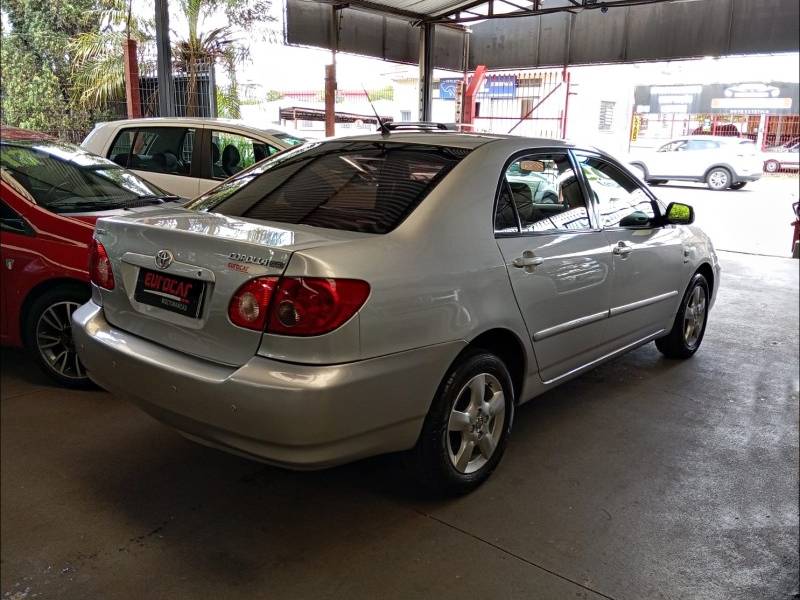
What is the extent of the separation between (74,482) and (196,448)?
577mm

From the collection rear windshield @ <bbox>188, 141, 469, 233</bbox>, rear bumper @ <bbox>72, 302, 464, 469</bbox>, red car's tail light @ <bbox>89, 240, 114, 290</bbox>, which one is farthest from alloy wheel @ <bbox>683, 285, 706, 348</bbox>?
red car's tail light @ <bbox>89, 240, 114, 290</bbox>

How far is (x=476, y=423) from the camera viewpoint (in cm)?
274

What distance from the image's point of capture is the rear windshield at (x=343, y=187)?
2562mm

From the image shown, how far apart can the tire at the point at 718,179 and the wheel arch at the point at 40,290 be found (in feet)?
60.5

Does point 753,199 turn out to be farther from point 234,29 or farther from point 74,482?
point 74,482

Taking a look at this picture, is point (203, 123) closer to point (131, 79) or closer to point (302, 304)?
point (131, 79)

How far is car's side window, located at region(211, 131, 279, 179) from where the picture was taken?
6293 millimetres

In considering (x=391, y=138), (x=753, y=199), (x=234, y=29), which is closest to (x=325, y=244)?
(x=391, y=138)

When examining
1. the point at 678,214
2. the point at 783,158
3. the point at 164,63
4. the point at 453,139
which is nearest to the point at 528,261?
the point at 453,139

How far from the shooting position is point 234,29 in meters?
9.02

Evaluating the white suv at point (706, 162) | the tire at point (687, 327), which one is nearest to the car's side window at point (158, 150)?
the tire at point (687, 327)

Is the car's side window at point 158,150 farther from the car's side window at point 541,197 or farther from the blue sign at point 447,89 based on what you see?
the blue sign at point 447,89

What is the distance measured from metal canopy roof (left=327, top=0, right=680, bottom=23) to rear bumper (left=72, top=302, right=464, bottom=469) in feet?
29.8

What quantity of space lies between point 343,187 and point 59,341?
1.86m
